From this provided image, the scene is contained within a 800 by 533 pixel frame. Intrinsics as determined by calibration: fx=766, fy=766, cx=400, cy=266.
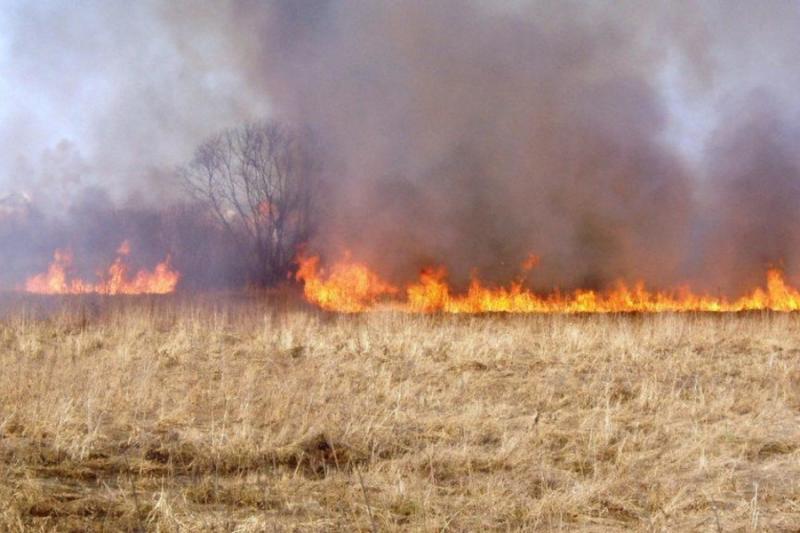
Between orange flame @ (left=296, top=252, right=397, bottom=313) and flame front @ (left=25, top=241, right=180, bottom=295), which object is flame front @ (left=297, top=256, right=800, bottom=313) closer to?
orange flame @ (left=296, top=252, right=397, bottom=313)

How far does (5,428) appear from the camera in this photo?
247 inches

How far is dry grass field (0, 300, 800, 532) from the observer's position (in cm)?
452

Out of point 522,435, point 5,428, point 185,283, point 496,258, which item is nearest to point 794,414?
point 522,435

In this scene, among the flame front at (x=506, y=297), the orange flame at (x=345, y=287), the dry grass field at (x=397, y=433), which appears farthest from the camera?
the orange flame at (x=345, y=287)

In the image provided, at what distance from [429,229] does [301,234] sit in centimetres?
479

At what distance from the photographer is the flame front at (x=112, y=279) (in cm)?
2510

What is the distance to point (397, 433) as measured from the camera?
659 cm

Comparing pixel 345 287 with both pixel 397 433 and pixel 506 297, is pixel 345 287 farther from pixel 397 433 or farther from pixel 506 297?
pixel 397 433

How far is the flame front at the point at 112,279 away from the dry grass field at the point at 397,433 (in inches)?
523

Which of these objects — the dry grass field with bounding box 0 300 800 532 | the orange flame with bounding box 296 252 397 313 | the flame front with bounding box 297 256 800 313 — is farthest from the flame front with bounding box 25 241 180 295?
the dry grass field with bounding box 0 300 800 532

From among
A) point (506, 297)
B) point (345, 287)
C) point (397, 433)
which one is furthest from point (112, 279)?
point (397, 433)

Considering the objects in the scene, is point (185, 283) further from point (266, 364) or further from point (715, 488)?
point (715, 488)

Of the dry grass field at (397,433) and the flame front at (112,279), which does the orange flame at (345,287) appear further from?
the dry grass field at (397,433)

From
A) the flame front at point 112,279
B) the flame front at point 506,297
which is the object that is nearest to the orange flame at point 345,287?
the flame front at point 506,297
